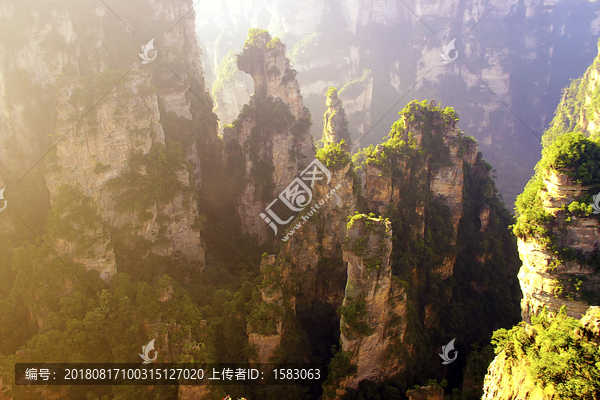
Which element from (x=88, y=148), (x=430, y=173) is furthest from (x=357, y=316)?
(x=88, y=148)

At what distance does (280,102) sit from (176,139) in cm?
1103

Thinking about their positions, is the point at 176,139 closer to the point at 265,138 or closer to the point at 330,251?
the point at 265,138

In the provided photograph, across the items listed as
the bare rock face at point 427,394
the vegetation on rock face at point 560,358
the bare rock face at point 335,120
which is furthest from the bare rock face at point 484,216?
the vegetation on rock face at point 560,358

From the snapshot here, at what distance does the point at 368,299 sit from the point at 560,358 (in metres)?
11.0

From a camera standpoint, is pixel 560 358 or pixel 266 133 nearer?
pixel 560 358

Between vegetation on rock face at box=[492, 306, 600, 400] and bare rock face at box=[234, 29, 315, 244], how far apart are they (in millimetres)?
26509

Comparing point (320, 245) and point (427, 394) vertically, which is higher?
point (320, 245)

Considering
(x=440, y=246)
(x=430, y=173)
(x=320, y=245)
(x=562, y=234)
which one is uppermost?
(x=430, y=173)

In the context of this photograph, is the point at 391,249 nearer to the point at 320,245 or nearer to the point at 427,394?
the point at 320,245

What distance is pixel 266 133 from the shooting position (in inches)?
1492

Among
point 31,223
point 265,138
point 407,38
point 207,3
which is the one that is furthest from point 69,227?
point 207,3

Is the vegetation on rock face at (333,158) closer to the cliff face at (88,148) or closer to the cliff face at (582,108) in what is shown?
the cliff face at (88,148)

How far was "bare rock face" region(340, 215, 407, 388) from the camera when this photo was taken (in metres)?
21.7

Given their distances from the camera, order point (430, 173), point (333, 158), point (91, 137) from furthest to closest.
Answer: point (430, 173)
point (333, 158)
point (91, 137)
